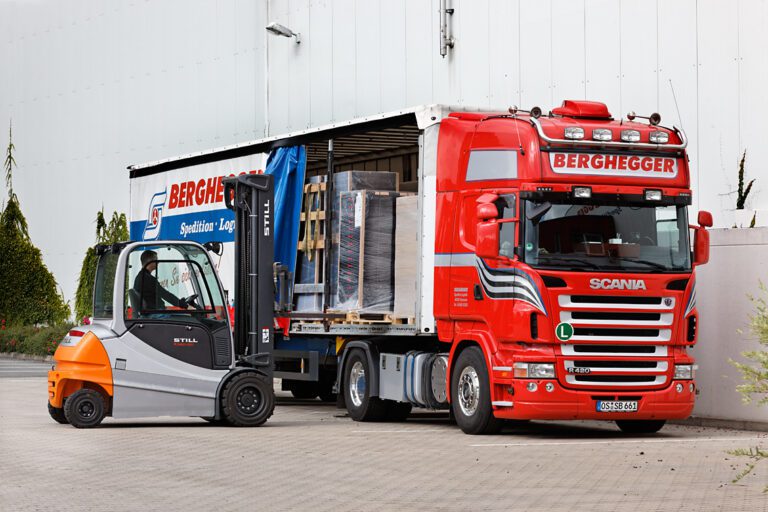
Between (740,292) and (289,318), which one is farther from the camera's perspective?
(289,318)

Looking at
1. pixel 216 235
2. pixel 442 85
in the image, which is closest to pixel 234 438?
pixel 216 235

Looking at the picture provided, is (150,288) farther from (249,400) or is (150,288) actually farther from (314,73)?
(314,73)

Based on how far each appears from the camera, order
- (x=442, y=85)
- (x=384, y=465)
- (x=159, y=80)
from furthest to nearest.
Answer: (x=159, y=80) < (x=442, y=85) < (x=384, y=465)

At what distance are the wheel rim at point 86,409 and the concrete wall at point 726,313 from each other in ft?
24.9

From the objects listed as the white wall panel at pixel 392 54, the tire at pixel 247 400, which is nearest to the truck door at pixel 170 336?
the tire at pixel 247 400

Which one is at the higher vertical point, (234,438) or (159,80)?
(159,80)

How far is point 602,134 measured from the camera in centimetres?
1595

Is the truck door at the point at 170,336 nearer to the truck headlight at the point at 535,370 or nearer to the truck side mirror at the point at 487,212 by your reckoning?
the truck side mirror at the point at 487,212

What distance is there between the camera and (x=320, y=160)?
21.2 metres

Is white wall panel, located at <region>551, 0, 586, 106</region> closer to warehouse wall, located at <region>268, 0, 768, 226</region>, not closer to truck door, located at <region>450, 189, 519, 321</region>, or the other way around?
warehouse wall, located at <region>268, 0, 768, 226</region>

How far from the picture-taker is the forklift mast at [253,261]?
18.3 metres

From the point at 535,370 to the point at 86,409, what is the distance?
5.40m

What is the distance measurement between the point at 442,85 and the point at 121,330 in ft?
34.6

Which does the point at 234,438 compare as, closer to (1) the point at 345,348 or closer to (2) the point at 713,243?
(1) the point at 345,348
